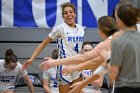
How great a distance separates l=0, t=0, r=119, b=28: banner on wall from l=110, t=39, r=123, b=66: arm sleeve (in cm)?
499

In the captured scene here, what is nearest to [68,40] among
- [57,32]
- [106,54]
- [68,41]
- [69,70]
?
[68,41]

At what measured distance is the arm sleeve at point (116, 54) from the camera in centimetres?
316

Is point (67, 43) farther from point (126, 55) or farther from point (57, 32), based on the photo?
point (126, 55)

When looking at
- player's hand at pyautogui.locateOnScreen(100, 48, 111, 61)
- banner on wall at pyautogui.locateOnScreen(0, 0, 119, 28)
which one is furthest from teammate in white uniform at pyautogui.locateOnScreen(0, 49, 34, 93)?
player's hand at pyautogui.locateOnScreen(100, 48, 111, 61)

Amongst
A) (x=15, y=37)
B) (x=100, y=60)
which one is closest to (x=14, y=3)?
(x=15, y=37)

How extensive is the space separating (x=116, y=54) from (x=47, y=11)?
5.17 meters

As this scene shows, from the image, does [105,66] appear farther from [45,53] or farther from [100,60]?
[45,53]

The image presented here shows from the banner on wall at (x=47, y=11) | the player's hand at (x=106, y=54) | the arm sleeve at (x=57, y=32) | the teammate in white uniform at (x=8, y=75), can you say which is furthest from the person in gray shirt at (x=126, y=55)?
the banner on wall at (x=47, y=11)

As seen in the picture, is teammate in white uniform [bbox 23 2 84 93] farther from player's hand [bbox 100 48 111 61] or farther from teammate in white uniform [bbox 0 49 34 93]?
player's hand [bbox 100 48 111 61]

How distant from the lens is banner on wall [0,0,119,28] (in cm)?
816

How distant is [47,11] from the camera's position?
822 centimetres

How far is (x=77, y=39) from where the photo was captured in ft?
17.9

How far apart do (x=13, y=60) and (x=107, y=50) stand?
3.69 metres

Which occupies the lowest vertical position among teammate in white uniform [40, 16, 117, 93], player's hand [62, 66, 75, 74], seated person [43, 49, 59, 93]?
seated person [43, 49, 59, 93]
